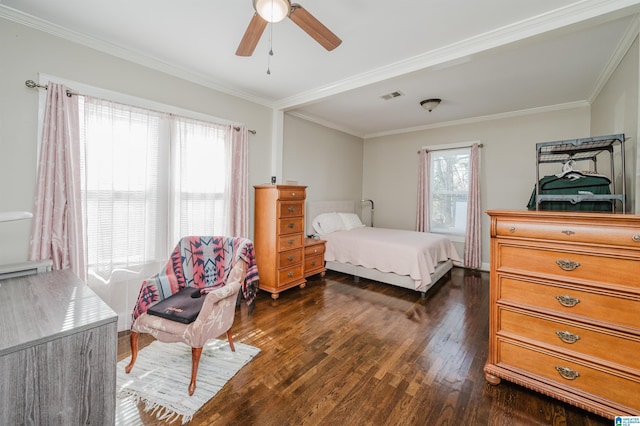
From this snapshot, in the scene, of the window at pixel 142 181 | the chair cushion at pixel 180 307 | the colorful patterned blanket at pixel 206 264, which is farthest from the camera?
the window at pixel 142 181

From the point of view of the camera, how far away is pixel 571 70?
9.35 ft

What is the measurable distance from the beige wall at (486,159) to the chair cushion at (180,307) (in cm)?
443

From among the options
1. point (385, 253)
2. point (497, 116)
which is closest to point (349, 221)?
point (385, 253)

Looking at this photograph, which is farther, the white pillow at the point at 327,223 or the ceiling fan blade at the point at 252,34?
the white pillow at the point at 327,223

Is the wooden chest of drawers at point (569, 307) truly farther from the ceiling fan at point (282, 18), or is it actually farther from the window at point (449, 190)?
the window at point (449, 190)

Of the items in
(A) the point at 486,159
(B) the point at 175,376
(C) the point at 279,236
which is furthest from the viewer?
(A) the point at 486,159

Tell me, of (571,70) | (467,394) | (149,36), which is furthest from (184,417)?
(571,70)

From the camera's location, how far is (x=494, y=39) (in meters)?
2.18

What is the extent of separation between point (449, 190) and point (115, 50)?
5142 mm

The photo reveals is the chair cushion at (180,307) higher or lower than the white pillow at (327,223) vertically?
lower

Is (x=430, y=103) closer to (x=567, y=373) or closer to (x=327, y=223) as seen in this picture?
(x=327, y=223)

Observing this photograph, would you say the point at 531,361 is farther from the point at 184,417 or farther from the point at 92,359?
the point at 92,359

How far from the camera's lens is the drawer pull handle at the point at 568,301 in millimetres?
1565

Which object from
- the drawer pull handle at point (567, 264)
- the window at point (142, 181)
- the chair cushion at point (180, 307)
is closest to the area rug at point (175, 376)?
the chair cushion at point (180, 307)
